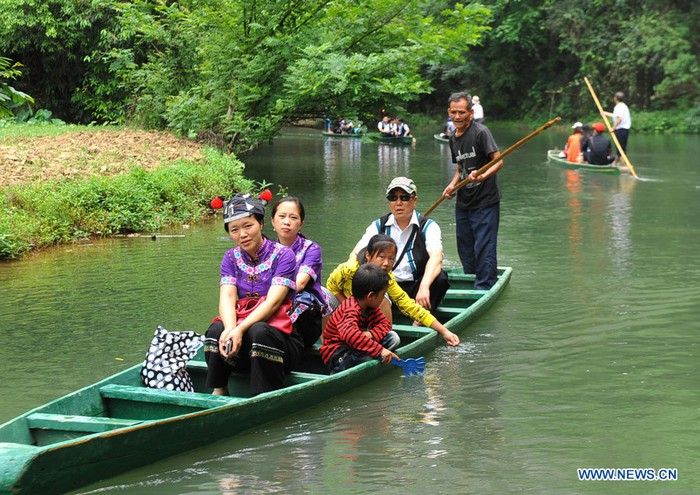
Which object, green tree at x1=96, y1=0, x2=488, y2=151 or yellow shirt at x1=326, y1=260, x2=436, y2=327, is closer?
yellow shirt at x1=326, y1=260, x2=436, y2=327

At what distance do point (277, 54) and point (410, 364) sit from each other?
1134 centimetres

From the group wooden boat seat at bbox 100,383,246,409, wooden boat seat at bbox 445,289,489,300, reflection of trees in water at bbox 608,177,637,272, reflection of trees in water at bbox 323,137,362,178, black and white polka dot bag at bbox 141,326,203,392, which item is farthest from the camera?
reflection of trees in water at bbox 323,137,362,178

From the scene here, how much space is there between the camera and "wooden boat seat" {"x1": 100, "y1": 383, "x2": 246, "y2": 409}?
494 centimetres

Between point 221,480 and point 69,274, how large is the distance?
5.27m

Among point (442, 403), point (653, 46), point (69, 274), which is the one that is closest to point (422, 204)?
point (69, 274)

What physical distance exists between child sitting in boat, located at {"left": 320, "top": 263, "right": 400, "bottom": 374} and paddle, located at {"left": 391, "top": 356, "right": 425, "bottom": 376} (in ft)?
0.24

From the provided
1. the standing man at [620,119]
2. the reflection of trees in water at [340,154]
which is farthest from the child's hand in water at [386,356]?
the standing man at [620,119]

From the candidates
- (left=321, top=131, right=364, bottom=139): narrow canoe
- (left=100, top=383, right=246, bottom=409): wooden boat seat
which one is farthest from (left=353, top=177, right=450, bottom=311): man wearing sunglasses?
(left=321, top=131, right=364, bottom=139): narrow canoe

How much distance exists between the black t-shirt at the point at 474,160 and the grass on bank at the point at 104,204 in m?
4.95

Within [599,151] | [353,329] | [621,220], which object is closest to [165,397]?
[353,329]

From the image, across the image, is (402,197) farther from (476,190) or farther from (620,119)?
(620,119)

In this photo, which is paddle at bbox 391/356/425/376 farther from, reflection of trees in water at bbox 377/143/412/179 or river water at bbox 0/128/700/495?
reflection of trees in water at bbox 377/143/412/179

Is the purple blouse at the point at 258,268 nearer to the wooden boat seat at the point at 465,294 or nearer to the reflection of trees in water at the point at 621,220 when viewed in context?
the wooden boat seat at the point at 465,294

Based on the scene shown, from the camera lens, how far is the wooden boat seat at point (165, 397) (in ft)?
16.2
